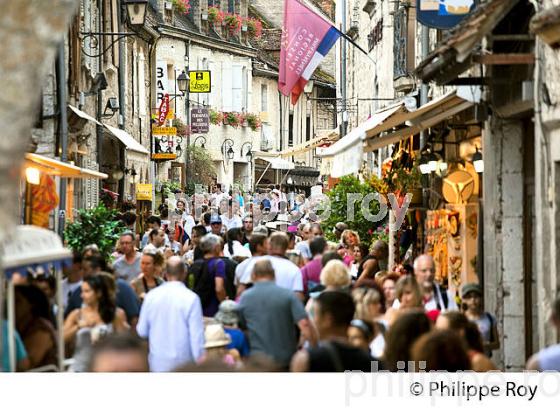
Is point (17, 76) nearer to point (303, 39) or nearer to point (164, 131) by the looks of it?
point (303, 39)

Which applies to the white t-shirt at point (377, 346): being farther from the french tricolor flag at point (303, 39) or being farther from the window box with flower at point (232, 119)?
the window box with flower at point (232, 119)

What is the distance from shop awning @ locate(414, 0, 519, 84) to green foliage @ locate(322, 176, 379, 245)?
446 inches

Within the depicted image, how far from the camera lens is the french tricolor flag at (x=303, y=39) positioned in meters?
28.2

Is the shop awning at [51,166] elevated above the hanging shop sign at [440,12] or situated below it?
below

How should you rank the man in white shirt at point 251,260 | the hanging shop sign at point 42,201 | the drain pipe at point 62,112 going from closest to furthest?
the man in white shirt at point 251,260
the hanging shop sign at point 42,201
the drain pipe at point 62,112

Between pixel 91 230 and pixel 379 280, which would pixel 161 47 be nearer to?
pixel 91 230

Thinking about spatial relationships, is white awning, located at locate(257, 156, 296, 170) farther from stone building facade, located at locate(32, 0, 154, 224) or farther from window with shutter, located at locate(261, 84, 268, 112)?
stone building facade, located at locate(32, 0, 154, 224)

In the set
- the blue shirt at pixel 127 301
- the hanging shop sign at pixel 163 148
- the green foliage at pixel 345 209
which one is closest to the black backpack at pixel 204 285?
the blue shirt at pixel 127 301

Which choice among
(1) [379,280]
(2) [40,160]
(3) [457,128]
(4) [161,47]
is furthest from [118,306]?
(4) [161,47]

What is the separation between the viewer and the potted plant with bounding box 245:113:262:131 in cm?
6247

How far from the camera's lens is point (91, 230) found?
19.9m

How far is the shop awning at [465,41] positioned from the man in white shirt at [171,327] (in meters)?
3.02

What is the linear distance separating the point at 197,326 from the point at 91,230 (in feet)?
29.8

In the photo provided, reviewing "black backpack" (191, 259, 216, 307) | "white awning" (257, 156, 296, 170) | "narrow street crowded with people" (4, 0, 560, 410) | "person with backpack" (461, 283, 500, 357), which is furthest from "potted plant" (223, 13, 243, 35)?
"person with backpack" (461, 283, 500, 357)
